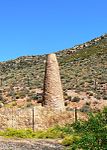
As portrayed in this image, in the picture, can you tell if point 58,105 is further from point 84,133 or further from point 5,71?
point 5,71

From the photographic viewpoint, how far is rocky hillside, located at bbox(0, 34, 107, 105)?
69562 mm

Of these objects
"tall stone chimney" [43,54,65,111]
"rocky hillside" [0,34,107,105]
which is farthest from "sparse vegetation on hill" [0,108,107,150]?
"rocky hillside" [0,34,107,105]

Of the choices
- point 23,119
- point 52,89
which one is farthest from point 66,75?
point 23,119

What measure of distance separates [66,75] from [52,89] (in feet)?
153

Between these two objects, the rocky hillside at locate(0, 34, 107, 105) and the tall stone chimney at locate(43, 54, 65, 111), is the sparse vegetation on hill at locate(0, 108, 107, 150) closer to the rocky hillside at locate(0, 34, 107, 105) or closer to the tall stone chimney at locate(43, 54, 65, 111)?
the tall stone chimney at locate(43, 54, 65, 111)

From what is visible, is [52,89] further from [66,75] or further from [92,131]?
[66,75]

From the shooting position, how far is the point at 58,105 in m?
39.5

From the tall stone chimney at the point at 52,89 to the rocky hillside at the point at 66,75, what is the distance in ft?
73.0

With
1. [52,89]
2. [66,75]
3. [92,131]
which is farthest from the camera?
[66,75]

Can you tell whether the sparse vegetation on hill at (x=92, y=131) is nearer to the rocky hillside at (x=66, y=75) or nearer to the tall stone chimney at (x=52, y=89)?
the tall stone chimney at (x=52, y=89)

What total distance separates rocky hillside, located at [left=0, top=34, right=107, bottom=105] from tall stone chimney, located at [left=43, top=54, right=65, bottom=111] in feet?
73.0

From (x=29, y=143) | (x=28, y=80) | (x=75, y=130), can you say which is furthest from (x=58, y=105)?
(x=28, y=80)

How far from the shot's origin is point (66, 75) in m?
86.3

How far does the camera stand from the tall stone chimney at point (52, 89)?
39406mm
